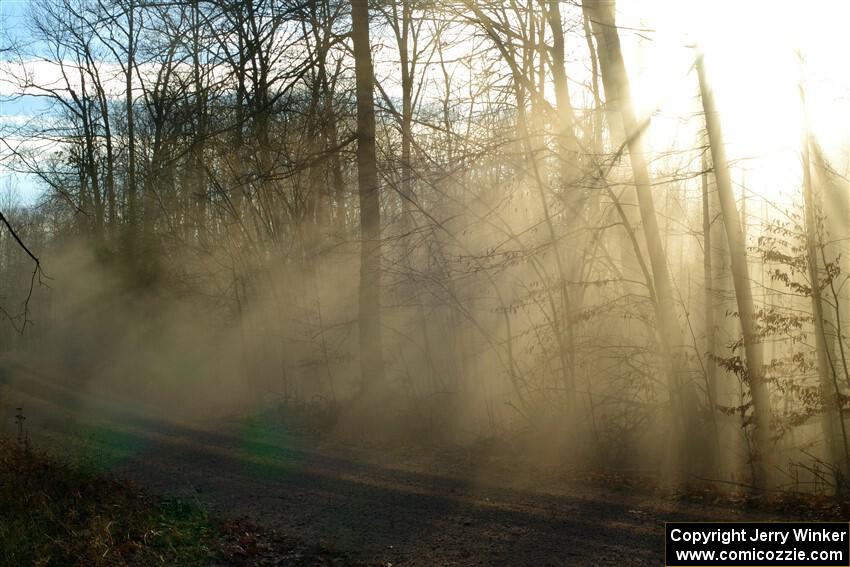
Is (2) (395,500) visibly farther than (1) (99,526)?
Yes

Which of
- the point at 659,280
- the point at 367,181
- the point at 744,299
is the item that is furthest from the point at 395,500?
the point at 367,181

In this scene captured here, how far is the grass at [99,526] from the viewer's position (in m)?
6.15

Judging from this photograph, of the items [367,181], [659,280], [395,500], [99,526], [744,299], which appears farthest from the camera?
[367,181]

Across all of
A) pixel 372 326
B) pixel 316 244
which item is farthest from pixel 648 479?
pixel 316 244

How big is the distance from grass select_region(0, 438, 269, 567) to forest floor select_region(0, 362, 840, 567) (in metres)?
0.43

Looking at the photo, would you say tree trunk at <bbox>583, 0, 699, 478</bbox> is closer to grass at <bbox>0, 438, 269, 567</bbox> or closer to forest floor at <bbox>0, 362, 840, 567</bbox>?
forest floor at <bbox>0, 362, 840, 567</bbox>

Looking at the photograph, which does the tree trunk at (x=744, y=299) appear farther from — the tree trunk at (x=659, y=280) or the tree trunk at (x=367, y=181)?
the tree trunk at (x=367, y=181)

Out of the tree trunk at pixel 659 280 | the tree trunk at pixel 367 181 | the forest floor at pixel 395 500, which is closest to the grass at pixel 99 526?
the forest floor at pixel 395 500

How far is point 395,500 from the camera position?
28.0 ft

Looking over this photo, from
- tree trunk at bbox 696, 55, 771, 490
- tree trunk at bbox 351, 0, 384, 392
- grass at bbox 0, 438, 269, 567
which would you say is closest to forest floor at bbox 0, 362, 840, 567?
grass at bbox 0, 438, 269, 567

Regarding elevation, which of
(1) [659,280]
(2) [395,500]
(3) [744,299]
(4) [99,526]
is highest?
(1) [659,280]

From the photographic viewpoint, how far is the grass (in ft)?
20.2

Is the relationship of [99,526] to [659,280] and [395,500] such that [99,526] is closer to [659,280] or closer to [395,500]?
[395,500]

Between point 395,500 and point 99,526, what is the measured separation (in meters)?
3.16
